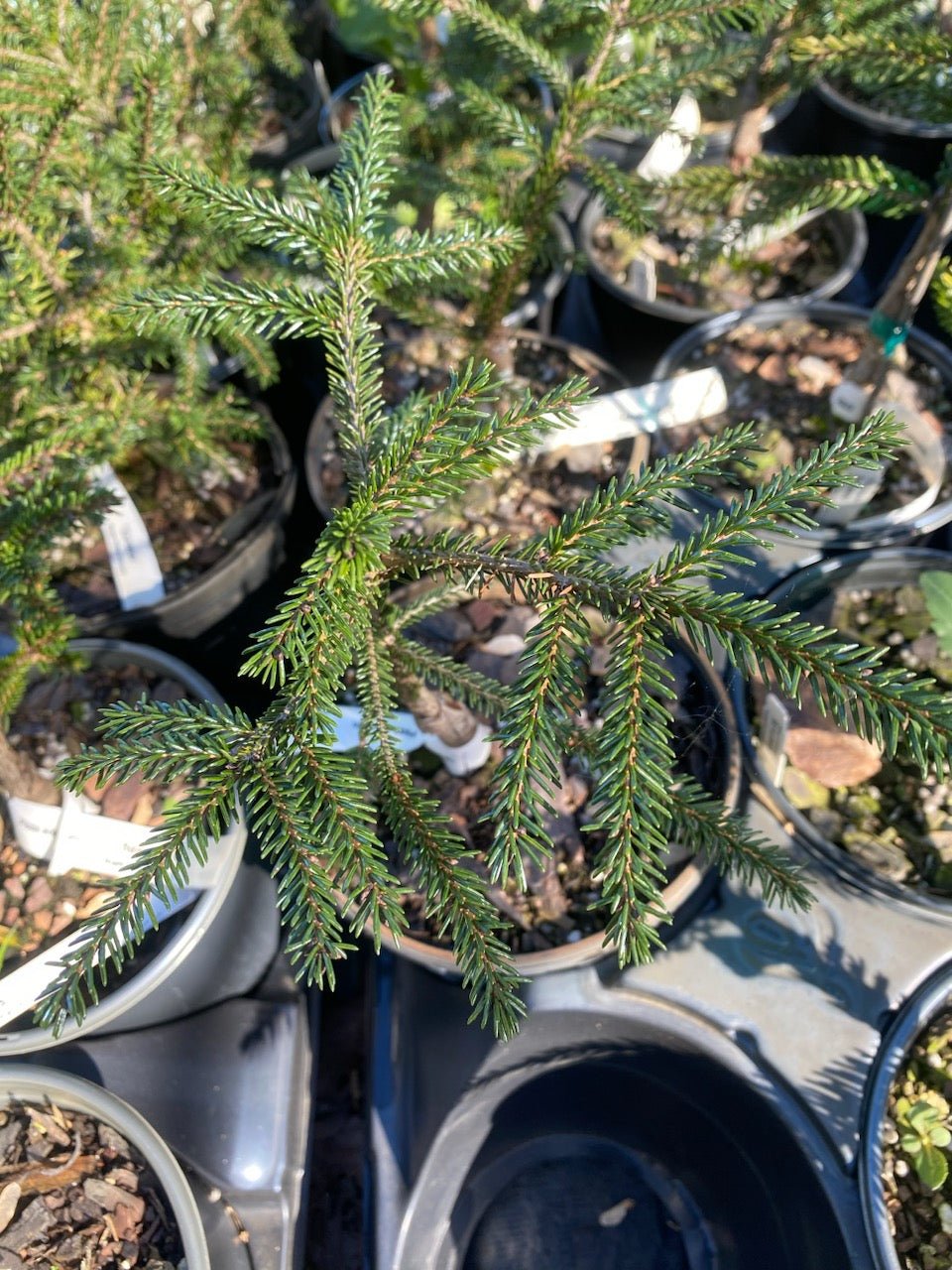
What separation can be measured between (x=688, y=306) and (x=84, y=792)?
1769 mm

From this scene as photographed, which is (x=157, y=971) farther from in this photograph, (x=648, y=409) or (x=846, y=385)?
(x=846, y=385)

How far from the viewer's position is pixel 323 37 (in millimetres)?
3117

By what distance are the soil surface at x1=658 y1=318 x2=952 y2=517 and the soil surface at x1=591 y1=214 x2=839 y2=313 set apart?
21 cm

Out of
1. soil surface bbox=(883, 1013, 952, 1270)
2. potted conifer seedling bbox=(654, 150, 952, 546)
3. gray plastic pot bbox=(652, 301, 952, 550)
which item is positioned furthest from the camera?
gray plastic pot bbox=(652, 301, 952, 550)

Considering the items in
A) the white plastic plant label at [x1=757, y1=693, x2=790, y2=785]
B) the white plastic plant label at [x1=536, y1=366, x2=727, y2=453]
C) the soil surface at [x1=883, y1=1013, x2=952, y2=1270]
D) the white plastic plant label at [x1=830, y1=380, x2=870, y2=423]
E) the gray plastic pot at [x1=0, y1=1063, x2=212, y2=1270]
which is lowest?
the gray plastic pot at [x1=0, y1=1063, x2=212, y2=1270]

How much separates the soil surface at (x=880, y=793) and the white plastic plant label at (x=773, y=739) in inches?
2.8

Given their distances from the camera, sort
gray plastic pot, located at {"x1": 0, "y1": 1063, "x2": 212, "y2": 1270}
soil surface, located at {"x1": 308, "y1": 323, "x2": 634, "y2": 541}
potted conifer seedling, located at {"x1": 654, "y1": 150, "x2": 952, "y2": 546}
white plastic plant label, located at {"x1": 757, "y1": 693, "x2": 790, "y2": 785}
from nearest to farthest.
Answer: gray plastic pot, located at {"x1": 0, "y1": 1063, "x2": 212, "y2": 1270} → white plastic plant label, located at {"x1": 757, "y1": 693, "x2": 790, "y2": 785} → potted conifer seedling, located at {"x1": 654, "y1": 150, "x2": 952, "y2": 546} → soil surface, located at {"x1": 308, "y1": 323, "x2": 634, "y2": 541}

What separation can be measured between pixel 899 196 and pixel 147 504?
5.03 ft

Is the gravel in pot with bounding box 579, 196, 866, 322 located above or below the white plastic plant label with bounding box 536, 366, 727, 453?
above

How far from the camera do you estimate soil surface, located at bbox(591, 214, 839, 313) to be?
2.23 metres

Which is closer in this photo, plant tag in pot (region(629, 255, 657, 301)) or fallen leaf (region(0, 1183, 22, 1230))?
fallen leaf (region(0, 1183, 22, 1230))

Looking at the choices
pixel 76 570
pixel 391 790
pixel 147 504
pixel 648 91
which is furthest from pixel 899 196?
pixel 76 570

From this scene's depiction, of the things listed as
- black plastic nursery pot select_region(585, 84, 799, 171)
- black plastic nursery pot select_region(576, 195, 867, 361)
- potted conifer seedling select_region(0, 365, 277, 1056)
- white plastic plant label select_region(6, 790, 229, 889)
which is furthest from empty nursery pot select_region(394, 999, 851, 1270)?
black plastic nursery pot select_region(585, 84, 799, 171)

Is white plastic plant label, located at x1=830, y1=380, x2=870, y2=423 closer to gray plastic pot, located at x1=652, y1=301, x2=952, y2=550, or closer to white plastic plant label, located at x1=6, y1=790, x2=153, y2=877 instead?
gray plastic pot, located at x1=652, y1=301, x2=952, y2=550
